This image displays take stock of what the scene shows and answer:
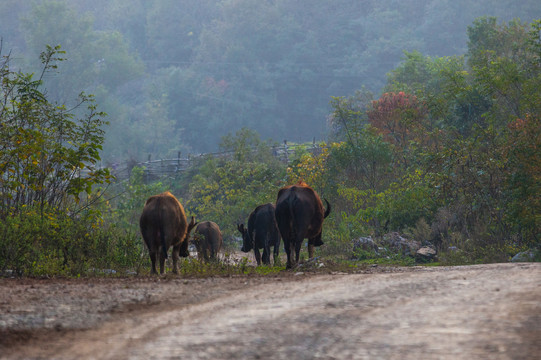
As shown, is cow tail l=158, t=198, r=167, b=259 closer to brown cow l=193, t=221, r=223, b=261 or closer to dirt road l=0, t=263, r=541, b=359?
dirt road l=0, t=263, r=541, b=359

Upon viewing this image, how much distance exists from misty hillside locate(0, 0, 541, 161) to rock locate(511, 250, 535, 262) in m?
49.3

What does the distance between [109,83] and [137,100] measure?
470 cm

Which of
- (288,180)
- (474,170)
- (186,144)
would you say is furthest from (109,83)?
(474,170)

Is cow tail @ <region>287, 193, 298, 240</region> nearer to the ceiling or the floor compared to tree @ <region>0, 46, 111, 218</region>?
nearer to the floor

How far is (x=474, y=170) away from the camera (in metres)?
15.5

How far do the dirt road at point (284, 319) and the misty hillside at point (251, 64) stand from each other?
54.4 m

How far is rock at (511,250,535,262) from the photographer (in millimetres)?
12242

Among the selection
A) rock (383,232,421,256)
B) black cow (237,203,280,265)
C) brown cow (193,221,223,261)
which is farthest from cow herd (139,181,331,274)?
rock (383,232,421,256)

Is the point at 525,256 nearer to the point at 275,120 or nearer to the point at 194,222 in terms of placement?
the point at 194,222

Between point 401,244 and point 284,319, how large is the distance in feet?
35.6

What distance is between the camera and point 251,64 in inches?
2665

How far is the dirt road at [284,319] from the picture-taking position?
4180 mm

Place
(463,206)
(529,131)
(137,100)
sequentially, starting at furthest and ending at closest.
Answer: (137,100), (463,206), (529,131)

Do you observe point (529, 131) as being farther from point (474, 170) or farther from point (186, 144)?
point (186, 144)
